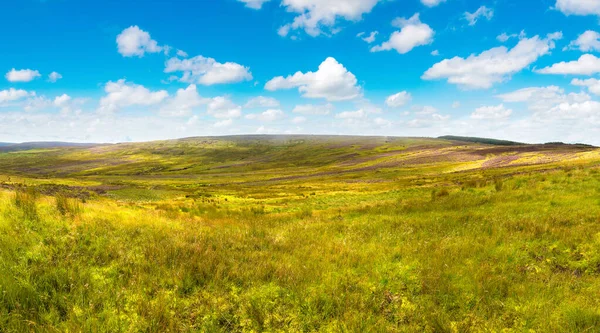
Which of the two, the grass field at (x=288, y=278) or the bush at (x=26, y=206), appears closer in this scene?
the grass field at (x=288, y=278)

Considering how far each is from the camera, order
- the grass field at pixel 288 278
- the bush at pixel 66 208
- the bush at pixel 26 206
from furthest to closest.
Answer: the bush at pixel 66 208 < the bush at pixel 26 206 < the grass field at pixel 288 278

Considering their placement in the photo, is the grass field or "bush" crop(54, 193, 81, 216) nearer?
the grass field

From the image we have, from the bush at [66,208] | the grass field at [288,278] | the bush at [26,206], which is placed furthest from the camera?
the bush at [66,208]

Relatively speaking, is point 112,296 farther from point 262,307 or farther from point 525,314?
point 525,314

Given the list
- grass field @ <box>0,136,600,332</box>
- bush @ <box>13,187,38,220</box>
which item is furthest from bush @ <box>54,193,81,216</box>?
bush @ <box>13,187,38,220</box>

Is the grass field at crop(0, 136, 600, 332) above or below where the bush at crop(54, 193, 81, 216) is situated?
below

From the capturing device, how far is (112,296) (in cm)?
550

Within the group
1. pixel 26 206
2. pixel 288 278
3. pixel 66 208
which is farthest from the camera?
pixel 66 208

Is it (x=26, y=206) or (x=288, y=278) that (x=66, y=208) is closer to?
(x=26, y=206)

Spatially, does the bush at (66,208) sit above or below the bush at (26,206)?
below

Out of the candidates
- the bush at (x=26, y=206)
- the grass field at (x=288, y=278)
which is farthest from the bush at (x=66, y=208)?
the bush at (x=26, y=206)

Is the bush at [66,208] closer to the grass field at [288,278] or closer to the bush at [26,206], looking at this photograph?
the grass field at [288,278]

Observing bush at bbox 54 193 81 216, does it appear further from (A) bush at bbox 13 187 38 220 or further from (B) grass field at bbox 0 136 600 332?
(A) bush at bbox 13 187 38 220

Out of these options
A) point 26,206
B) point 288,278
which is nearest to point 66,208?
point 26,206
